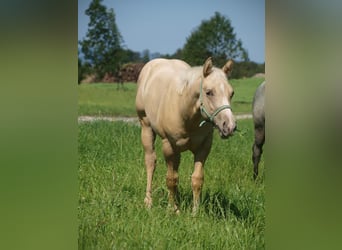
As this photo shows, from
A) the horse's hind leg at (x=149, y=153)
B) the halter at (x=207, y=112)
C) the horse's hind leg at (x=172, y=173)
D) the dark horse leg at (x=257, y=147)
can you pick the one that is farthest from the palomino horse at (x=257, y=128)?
the horse's hind leg at (x=149, y=153)

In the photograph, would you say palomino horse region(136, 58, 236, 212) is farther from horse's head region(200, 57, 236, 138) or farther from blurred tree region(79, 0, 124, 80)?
blurred tree region(79, 0, 124, 80)

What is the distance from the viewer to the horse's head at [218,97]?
4.12 ft

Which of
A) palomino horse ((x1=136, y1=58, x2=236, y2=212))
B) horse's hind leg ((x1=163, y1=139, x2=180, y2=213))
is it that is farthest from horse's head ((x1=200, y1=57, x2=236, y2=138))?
horse's hind leg ((x1=163, y1=139, x2=180, y2=213))

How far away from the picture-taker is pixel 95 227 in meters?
1.29

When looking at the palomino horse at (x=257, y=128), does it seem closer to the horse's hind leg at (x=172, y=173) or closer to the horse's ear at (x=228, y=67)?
the horse's ear at (x=228, y=67)

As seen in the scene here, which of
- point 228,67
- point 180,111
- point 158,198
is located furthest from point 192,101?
point 158,198

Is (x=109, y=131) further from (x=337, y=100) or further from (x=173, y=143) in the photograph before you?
(x=337, y=100)

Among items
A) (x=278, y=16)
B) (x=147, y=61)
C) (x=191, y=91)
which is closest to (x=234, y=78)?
(x=191, y=91)

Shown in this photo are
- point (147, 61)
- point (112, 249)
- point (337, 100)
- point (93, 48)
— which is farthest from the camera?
point (147, 61)

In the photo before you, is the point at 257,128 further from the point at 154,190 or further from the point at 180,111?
the point at 154,190

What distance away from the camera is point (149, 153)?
1598mm

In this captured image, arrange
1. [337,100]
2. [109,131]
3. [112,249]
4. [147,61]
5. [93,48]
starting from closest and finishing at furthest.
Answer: [337,100], [112,249], [93,48], [147,61], [109,131]

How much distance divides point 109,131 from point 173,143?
0.26 m

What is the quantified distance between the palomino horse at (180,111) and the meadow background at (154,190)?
47 mm
